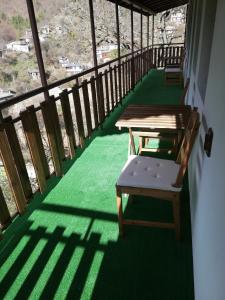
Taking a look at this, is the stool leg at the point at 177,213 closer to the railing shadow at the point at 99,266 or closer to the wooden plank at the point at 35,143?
the railing shadow at the point at 99,266

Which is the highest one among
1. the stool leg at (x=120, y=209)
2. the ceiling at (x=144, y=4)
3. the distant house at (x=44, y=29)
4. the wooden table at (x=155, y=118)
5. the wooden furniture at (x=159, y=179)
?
the ceiling at (x=144, y=4)

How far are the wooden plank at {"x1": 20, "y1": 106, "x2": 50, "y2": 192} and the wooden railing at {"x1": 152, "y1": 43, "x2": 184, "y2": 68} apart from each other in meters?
9.59

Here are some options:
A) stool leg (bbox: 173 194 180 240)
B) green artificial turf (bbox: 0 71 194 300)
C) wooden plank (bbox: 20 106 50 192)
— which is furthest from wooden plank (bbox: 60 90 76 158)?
stool leg (bbox: 173 194 180 240)

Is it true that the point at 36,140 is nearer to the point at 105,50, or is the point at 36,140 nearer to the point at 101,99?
the point at 101,99

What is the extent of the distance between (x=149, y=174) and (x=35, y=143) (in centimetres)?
112

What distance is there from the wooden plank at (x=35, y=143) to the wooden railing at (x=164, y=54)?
→ 377 inches

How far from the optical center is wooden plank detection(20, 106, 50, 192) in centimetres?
223

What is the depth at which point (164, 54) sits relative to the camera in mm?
11242

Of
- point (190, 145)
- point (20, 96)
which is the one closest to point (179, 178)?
point (190, 145)

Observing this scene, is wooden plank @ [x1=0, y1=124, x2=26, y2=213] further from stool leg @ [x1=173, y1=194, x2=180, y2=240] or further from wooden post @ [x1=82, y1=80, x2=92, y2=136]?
wooden post @ [x1=82, y1=80, x2=92, y2=136]

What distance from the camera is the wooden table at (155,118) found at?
2.44 metres

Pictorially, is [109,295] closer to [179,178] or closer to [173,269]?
[173,269]

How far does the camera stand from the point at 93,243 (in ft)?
6.92

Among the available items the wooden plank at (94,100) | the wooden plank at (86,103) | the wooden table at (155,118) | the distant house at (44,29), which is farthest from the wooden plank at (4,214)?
the distant house at (44,29)
